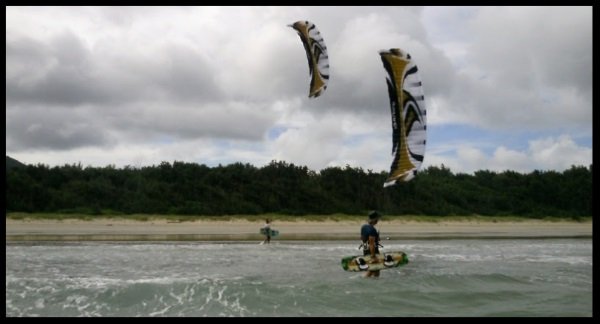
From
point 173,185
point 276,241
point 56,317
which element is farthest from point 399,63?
point 173,185

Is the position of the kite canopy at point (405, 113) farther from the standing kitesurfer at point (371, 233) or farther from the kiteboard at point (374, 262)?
the kiteboard at point (374, 262)

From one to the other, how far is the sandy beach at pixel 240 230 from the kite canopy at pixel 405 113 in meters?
14.7

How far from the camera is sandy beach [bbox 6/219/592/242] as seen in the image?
73.3 ft

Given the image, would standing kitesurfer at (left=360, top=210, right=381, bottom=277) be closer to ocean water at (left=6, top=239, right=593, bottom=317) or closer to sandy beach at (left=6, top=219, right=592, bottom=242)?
ocean water at (left=6, top=239, right=593, bottom=317)

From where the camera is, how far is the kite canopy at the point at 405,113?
8586 mm

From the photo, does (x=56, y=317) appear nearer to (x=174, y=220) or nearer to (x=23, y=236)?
(x=23, y=236)

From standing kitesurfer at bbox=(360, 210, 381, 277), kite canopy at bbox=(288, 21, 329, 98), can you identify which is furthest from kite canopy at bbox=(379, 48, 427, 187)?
kite canopy at bbox=(288, 21, 329, 98)

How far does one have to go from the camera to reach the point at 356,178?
34469mm

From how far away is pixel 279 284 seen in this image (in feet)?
38.2

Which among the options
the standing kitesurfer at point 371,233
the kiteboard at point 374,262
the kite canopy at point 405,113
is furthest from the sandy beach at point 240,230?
the kite canopy at point 405,113

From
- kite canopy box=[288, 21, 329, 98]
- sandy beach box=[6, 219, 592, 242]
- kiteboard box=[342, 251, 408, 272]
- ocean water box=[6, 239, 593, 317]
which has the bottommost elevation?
ocean water box=[6, 239, 593, 317]

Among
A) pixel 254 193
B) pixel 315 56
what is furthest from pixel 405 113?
pixel 254 193

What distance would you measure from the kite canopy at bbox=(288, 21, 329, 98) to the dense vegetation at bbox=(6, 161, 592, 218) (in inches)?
688
